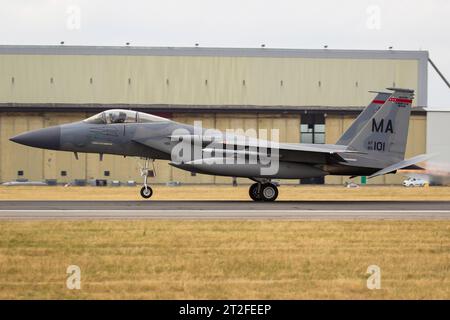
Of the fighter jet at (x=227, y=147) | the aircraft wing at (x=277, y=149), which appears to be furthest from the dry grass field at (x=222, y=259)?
the aircraft wing at (x=277, y=149)

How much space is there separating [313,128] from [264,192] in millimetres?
25844

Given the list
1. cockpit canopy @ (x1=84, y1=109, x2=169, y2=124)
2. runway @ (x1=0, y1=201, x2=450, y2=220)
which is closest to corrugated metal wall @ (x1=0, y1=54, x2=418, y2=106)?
cockpit canopy @ (x1=84, y1=109, x2=169, y2=124)

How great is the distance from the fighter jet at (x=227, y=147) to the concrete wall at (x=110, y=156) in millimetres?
19280

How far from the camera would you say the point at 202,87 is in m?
52.4

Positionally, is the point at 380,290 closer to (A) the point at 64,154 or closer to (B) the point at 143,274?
(B) the point at 143,274

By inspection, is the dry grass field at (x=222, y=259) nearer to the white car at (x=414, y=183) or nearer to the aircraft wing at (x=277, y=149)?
the aircraft wing at (x=277, y=149)

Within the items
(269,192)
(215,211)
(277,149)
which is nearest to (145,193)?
(269,192)

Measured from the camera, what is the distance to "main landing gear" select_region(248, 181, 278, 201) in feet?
88.0

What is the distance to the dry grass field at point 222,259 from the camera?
10367mm

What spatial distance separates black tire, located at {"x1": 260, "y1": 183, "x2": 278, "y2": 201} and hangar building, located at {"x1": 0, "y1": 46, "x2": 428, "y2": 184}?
2254cm

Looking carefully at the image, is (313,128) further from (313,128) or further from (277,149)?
(277,149)

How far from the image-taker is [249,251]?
13.4 meters
